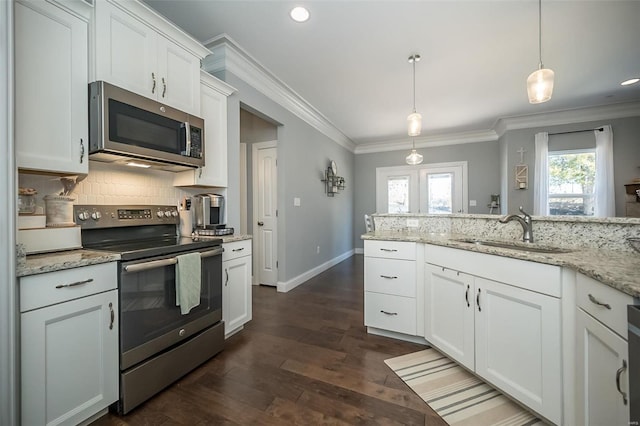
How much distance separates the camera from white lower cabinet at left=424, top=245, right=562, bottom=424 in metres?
1.27

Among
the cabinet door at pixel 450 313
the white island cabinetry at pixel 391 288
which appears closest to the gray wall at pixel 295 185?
the white island cabinetry at pixel 391 288

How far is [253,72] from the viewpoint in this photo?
287 centimetres

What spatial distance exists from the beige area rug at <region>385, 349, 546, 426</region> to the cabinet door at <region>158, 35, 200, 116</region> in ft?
8.17

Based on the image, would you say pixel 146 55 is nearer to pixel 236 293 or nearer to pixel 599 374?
pixel 236 293

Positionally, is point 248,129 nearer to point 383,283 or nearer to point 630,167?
point 383,283

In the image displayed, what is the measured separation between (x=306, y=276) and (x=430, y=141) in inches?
168

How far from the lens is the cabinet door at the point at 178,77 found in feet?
6.14

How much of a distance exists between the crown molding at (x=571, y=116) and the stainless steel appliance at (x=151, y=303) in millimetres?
5413

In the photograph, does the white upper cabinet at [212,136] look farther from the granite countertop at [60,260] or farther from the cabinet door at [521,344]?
the cabinet door at [521,344]

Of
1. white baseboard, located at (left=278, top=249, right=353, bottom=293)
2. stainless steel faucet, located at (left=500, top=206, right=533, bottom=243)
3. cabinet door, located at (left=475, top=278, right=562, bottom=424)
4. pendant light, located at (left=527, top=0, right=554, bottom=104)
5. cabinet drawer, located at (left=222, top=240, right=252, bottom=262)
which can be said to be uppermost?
pendant light, located at (left=527, top=0, right=554, bottom=104)

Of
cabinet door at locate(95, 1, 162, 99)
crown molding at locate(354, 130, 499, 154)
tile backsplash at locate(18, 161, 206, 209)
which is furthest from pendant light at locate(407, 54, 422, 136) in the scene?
crown molding at locate(354, 130, 499, 154)

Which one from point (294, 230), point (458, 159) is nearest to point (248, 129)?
point (294, 230)

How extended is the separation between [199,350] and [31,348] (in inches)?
35.1

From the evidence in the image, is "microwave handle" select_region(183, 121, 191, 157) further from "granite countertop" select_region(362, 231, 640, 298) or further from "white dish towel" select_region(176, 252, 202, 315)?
"granite countertop" select_region(362, 231, 640, 298)
